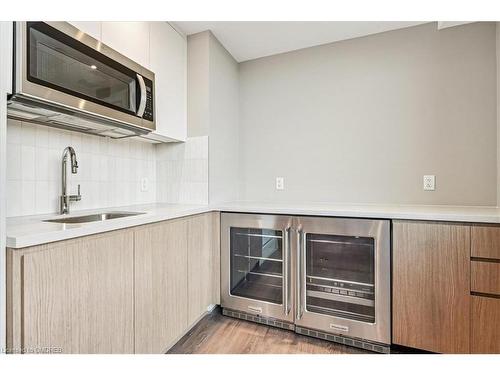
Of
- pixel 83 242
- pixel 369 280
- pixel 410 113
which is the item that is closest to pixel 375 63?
pixel 410 113

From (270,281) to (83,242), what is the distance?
4.33ft

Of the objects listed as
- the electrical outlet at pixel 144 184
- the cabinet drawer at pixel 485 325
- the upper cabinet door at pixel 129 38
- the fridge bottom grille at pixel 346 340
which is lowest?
the fridge bottom grille at pixel 346 340

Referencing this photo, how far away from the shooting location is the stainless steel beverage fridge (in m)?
1.56

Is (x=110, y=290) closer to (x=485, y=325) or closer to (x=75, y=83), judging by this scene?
(x=75, y=83)

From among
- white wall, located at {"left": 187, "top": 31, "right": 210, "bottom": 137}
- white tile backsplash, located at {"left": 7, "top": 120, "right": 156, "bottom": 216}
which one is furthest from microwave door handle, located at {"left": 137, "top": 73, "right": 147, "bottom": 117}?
white wall, located at {"left": 187, "top": 31, "right": 210, "bottom": 137}

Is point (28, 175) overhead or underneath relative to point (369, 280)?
overhead

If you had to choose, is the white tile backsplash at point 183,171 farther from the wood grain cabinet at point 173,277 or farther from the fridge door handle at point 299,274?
the fridge door handle at point 299,274

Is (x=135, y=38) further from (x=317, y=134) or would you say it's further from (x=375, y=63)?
(x=375, y=63)

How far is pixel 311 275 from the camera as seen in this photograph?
176 cm

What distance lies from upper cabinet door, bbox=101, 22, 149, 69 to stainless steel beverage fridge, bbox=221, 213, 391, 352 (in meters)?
1.21

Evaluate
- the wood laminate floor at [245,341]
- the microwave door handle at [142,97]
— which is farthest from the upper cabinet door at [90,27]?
the wood laminate floor at [245,341]

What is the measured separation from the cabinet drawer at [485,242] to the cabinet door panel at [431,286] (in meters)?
0.03

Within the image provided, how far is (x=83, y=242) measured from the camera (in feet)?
3.40

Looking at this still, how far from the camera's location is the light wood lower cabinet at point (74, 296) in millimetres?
842
